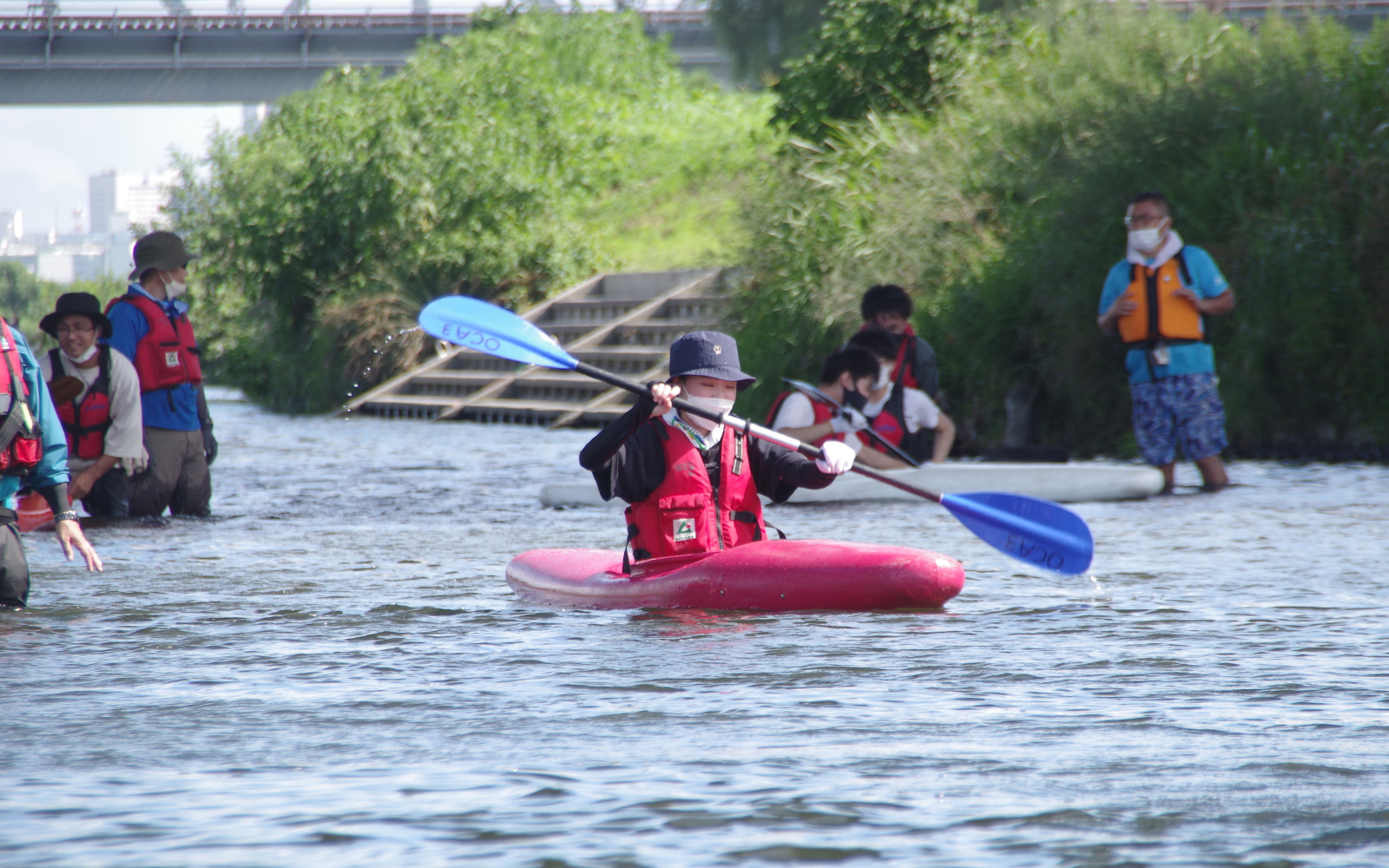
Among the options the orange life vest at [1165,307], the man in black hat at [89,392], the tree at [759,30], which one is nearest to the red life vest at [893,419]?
the orange life vest at [1165,307]

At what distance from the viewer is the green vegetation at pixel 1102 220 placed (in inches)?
450

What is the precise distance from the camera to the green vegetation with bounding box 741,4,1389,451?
11438mm

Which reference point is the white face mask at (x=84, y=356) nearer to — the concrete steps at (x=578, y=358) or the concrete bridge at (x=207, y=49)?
the concrete steps at (x=578, y=358)

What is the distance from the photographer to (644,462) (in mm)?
5617

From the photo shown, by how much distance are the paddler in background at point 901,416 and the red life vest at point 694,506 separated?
3286mm

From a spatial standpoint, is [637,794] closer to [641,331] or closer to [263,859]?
[263,859]

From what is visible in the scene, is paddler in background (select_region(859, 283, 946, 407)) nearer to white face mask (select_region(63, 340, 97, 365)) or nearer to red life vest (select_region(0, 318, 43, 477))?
white face mask (select_region(63, 340, 97, 365))

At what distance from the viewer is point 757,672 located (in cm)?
462

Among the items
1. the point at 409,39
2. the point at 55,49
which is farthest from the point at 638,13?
the point at 55,49

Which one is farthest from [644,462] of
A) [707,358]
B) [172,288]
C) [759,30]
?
[759,30]

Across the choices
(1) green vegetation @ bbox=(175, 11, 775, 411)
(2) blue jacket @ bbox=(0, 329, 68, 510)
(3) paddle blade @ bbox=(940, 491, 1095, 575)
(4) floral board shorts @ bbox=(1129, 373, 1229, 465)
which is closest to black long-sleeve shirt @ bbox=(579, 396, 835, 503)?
(3) paddle blade @ bbox=(940, 491, 1095, 575)

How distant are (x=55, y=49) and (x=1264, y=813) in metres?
41.8

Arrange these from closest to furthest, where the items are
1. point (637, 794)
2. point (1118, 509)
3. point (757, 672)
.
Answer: point (637, 794) → point (757, 672) → point (1118, 509)

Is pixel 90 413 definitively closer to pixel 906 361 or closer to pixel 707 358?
pixel 707 358
